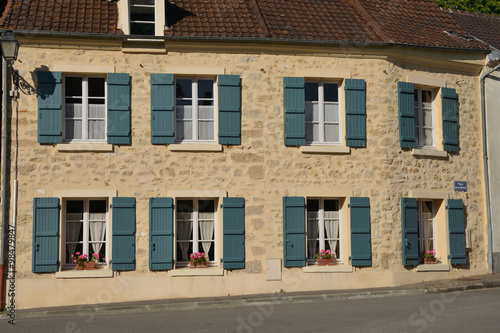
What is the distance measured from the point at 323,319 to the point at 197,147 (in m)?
5.20

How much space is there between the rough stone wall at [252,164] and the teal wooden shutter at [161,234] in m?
0.16

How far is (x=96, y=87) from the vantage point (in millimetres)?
15055

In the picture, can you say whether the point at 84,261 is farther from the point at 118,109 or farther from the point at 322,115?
the point at 322,115

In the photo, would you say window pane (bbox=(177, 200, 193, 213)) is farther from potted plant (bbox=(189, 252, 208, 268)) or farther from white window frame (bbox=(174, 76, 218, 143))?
white window frame (bbox=(174, 76, 218, 143))

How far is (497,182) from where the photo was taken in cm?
1708

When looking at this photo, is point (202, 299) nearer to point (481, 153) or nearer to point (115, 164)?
point (115, 164)

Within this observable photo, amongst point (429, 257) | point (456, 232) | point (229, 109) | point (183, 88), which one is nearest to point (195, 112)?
point (183, 88)

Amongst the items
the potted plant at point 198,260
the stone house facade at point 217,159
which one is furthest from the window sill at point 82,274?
the potted plant at point 198,260

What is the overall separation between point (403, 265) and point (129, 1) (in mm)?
8255

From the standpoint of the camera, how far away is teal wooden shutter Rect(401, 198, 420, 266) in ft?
51.2

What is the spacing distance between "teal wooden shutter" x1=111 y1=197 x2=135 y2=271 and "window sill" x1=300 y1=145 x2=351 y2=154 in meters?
3.86

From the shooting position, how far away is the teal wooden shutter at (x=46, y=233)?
14266mm

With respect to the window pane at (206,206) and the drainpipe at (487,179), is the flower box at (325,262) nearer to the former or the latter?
the window pane at (206,206)

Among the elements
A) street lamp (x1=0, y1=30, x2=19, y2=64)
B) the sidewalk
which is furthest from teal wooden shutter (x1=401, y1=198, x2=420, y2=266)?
street lamp (x1=0, y1=30, x2=19, y2=64)
